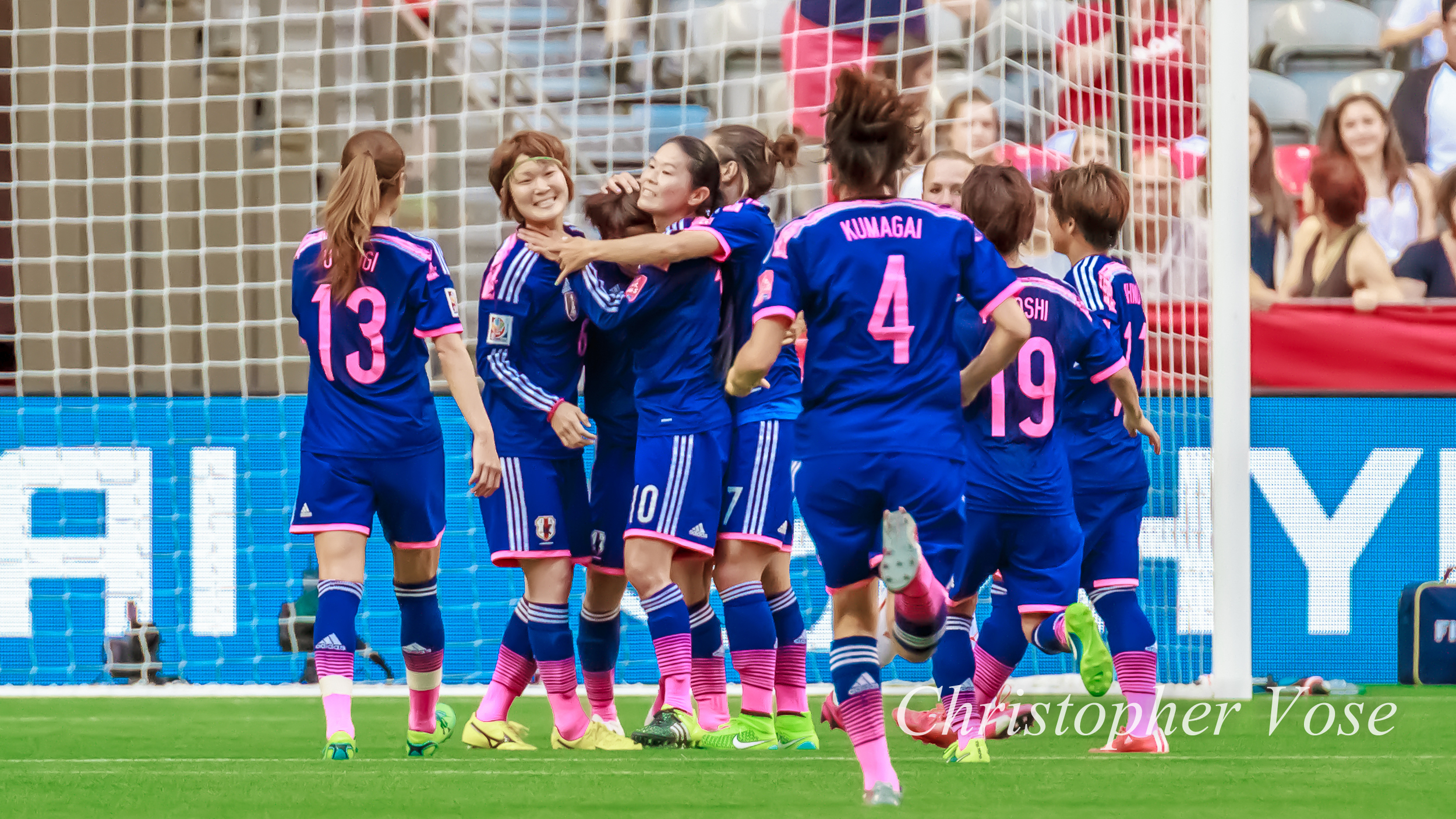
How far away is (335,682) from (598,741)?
84cm

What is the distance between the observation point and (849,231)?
3385 mm

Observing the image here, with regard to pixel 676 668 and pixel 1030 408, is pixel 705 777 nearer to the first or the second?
pixel 676 668

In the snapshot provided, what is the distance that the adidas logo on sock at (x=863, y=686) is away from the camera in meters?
3.29

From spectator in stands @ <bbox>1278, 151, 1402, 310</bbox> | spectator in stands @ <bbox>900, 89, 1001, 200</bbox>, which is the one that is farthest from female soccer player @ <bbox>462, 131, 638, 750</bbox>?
spectator in stands @ <bbox>1278, 151, 1402, 310</bbox>

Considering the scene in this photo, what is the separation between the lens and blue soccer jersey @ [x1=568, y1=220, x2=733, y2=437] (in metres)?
4.61

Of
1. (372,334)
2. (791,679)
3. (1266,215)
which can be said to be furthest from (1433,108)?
(372,334)

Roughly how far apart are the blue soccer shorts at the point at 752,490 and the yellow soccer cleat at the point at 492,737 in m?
0.85

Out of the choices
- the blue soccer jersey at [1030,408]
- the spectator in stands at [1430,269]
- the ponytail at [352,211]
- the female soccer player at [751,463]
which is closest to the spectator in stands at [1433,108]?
the spectator in stands at [1430,269]

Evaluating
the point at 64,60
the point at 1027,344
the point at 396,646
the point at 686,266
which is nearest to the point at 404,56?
the point at 64,60

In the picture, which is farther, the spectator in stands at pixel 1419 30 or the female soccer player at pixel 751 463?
the spectator in stands at pixel 1419 30

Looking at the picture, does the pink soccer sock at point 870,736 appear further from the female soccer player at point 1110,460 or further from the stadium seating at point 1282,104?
the stadium seating at point 1282,104

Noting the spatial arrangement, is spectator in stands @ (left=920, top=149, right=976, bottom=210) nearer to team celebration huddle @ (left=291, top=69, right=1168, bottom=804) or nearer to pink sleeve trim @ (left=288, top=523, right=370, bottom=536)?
team celebration huddle @ (left=291, top=69, right=1168, bottom=804)

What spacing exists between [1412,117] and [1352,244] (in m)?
1.21

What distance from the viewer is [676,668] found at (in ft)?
15.5
